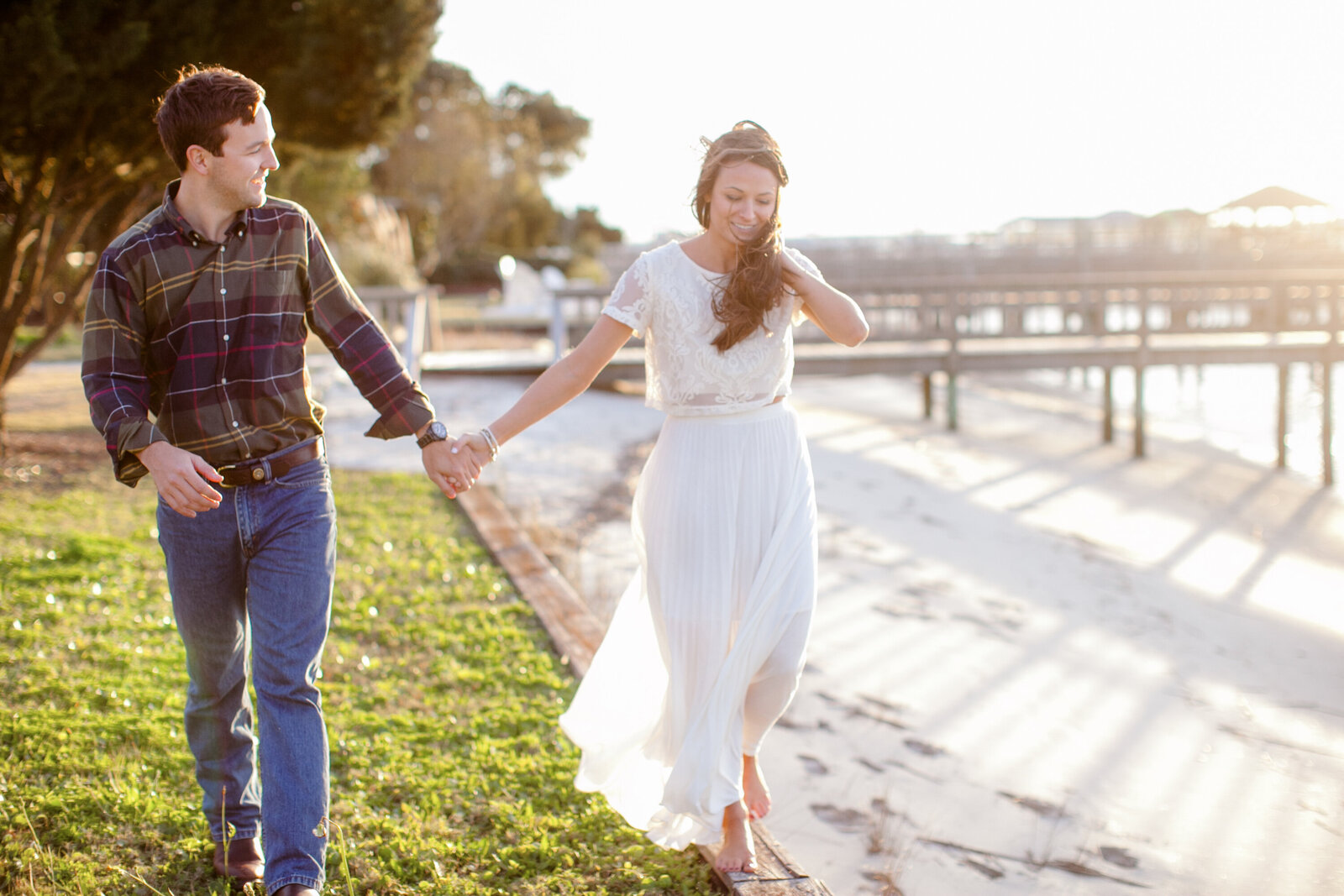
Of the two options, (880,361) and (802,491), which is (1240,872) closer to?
(802,491)

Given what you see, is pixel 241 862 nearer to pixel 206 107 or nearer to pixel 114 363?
pixel 114 363

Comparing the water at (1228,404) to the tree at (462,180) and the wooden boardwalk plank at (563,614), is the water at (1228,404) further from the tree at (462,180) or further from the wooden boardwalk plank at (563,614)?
the tree at (462,180)

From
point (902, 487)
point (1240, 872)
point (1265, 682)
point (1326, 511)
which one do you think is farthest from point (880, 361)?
point (1240, 872)

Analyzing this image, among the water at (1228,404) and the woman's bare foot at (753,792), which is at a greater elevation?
the woman's bare foot at (753,792)

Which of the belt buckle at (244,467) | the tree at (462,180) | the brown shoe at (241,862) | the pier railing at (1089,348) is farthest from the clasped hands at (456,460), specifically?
the tree at (462,180)

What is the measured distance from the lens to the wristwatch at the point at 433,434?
2674 millimetres

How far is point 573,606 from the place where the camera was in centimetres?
479

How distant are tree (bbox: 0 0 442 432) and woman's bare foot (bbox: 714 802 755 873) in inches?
205

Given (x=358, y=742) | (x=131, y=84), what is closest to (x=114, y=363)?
(x=358, y=742)

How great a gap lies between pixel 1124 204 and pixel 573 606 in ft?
109

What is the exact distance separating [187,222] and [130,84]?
577 centimetres

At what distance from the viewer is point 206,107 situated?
2.25 metres

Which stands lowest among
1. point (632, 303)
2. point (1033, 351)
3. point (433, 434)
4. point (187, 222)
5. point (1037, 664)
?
point (1037, 664)

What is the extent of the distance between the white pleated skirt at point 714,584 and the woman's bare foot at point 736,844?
5 centimetres
